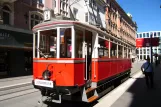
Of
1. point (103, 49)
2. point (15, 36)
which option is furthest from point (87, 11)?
point (103, 49)

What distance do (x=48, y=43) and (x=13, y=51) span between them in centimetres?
1282

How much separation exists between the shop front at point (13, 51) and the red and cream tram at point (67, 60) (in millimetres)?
10808

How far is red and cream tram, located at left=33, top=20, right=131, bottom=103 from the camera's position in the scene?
6410 mm

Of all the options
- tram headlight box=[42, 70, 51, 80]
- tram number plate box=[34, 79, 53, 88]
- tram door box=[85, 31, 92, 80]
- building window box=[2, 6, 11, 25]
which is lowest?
tram number plate box=[34, 79, 53, 88]

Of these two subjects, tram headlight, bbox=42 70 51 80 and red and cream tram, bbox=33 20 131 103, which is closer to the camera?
red and cream tram, bbox=33 20 131 103

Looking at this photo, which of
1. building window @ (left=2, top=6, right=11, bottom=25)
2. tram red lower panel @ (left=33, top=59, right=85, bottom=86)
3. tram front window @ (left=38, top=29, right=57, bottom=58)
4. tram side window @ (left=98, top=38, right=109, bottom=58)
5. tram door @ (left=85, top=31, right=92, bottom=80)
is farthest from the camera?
building window @ (left=2, top=6, right=11, bottom=25)

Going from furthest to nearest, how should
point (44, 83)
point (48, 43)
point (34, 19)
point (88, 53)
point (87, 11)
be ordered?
point (87, 11) → point (34, 19) → point (88, 53) → point (48, 43) → point (44, 83)

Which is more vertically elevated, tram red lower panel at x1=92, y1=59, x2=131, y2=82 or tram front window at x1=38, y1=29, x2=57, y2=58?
tram front window at x1=38, y1=29, x2=57, y2=58

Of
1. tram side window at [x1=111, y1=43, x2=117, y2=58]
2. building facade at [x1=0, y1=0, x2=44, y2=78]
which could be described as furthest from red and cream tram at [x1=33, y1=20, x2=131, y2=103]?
building facade at [x1=0, y1=0, x2=44, y2=78]

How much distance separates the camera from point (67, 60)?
6.39m

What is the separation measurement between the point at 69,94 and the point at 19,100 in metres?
3.26

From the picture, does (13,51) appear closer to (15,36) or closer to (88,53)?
(15,36)

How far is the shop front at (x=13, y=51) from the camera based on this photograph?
17406 mm

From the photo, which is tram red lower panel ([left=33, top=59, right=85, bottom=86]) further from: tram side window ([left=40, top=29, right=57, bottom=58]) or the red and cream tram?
tram side window ([left=40, top=29, right=57, bottom=58])
